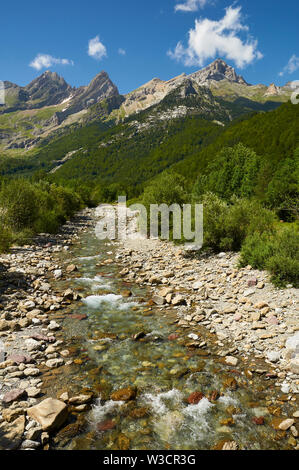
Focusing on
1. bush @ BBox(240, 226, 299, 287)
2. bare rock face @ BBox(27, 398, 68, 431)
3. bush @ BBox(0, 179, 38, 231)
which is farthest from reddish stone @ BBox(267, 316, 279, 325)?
bush @ BBox(0, 179, 38, 231)

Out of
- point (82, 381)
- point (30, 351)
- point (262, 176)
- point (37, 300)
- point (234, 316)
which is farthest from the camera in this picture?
point (262, 176)

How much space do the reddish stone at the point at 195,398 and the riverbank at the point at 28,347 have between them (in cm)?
306

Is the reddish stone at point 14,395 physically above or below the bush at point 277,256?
below

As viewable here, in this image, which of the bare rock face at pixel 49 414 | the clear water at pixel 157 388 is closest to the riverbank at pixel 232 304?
the clear water at pixel 157 388

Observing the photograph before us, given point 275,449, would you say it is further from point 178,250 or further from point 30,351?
point 178,250

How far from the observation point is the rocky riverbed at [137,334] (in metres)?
6.78

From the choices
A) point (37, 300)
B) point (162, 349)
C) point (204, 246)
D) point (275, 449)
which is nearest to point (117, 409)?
point (162, 349)

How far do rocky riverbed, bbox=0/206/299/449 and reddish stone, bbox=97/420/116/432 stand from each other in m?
0.03

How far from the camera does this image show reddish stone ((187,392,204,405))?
7.70 meters

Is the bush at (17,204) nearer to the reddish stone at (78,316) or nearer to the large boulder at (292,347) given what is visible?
the reddish stone at (78,316)

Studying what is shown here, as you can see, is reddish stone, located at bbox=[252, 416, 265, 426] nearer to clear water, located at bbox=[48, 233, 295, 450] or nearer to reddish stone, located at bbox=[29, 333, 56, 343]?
clear water, located at bbox=[48, 233, 295, 450]

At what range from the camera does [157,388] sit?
825 centimetres
